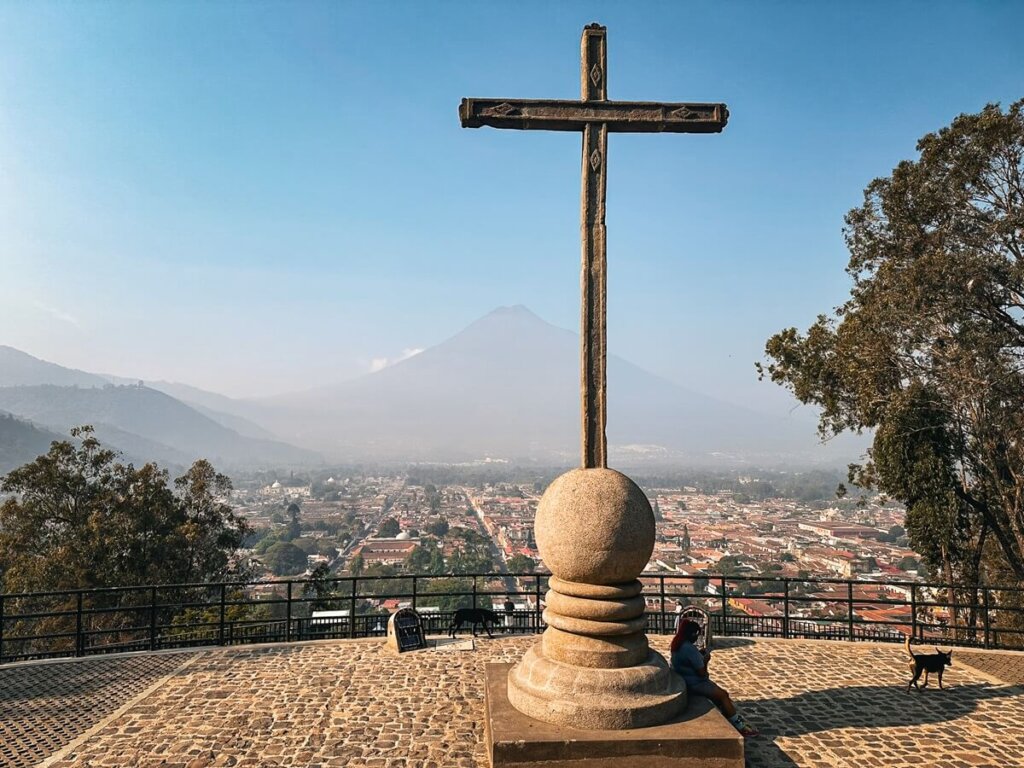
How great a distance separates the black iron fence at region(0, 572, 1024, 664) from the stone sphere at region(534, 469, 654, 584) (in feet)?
8.78

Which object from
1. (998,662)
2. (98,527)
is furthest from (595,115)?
(98,527)

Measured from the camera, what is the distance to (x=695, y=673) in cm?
601

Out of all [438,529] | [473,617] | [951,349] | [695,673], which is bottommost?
[438,529]

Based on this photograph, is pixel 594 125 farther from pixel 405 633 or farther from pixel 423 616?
pixel 423 616

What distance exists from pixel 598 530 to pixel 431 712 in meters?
3.18

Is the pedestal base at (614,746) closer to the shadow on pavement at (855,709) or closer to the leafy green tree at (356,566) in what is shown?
the shadow on pavement at (855,709)

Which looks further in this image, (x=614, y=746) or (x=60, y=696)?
(x=60, y=696)

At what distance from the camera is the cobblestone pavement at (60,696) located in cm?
618

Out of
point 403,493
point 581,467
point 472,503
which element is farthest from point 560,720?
point 403,493

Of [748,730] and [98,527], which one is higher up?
[98,527]

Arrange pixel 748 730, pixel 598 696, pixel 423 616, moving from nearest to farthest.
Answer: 1. pixel 598 696
2. pixel 748 730
3. pixel 423 616

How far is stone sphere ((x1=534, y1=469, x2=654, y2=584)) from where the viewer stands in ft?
17.5

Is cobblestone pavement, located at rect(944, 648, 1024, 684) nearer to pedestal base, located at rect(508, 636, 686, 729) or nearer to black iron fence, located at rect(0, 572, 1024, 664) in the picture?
black iron fence, located at rect(0, 572, 1024, 664)

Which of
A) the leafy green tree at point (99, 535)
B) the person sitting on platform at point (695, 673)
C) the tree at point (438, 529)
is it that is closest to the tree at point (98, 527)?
the leafy green tree at point (99, 535)
